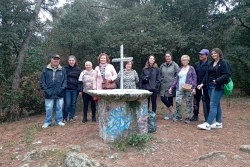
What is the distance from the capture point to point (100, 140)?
4.93 metres

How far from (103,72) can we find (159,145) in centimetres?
223

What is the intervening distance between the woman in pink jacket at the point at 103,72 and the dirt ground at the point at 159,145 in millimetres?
1039

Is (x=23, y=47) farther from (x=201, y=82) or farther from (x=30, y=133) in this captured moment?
(x=201, y=82)

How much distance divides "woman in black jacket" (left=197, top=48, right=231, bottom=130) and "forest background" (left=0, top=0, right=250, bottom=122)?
192 inches

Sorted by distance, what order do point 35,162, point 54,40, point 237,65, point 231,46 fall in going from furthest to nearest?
point 237,65
point 231,46
point 54,40
point 35,162

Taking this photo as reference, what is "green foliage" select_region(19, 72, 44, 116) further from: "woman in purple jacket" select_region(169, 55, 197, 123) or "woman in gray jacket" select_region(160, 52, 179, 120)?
"woman in purple jacket" select_region(169, 55, 197, 123)

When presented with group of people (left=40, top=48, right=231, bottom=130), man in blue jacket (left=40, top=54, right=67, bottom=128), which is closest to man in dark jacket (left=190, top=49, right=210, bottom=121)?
group of people (left=40, top=48, right=231, bottom=130)

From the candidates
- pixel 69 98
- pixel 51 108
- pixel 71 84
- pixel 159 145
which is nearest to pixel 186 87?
pixel 159 145

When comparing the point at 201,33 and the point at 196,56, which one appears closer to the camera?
the point at 201,33

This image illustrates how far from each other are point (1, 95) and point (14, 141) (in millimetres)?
3053

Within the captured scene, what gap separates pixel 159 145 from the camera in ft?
15.5

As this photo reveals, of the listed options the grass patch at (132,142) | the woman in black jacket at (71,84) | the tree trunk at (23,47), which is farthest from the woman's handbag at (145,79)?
the tree trunk at (23,47)

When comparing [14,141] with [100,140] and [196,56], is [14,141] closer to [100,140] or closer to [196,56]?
[100,140]

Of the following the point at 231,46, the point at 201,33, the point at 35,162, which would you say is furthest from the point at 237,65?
the point at 35,162
